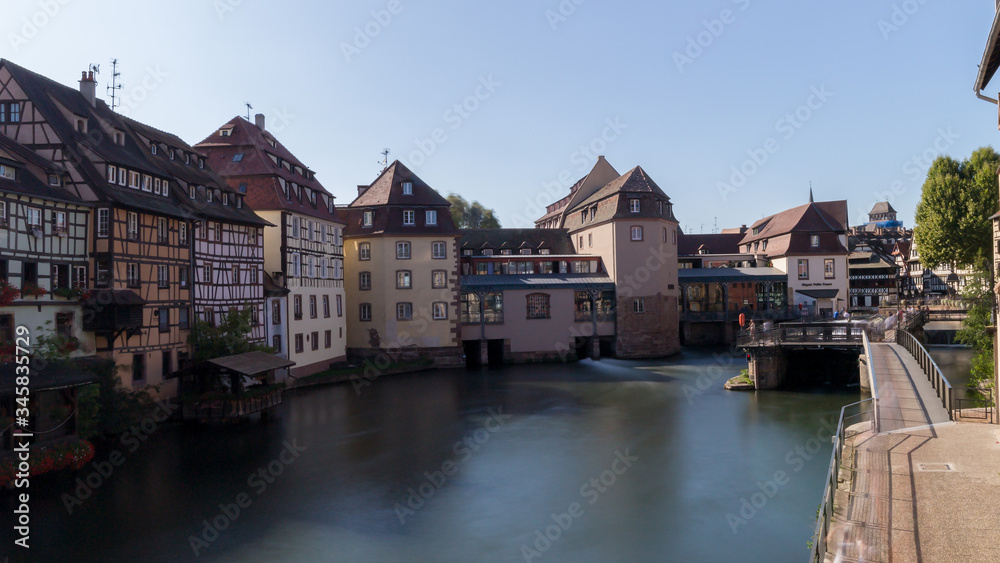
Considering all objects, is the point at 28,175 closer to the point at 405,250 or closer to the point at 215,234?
the point at 215,234

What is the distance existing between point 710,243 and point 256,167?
2072 inches

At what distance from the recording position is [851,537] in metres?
9.65

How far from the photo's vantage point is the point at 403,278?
138 feet

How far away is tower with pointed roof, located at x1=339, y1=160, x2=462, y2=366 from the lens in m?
41.8

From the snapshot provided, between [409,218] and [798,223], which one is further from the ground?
[798,223]

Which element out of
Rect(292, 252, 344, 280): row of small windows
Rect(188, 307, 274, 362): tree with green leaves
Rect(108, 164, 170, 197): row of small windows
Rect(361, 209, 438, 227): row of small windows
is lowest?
Rect(188, 307, 274, 362): tree with green leaves

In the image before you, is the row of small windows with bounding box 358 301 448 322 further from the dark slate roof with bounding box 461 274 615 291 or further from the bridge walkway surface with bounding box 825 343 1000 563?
the bridge walkway surface with bounding box 825 343 1000 563

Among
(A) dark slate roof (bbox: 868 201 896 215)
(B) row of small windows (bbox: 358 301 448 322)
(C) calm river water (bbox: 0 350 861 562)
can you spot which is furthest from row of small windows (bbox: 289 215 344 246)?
(A) dark slate roof (bbox: 868 201 896 215)

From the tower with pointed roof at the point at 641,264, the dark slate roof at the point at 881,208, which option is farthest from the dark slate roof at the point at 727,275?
the dark slate roof at the point at 881,208

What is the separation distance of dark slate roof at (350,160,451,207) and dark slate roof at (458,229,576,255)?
8.96 m

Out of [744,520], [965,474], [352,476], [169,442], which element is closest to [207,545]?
[352,476]

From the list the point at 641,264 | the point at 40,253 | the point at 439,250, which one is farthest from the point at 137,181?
the point at 641,264

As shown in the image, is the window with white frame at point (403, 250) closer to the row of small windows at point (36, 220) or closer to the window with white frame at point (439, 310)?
the window with white frame at point (439, 310)

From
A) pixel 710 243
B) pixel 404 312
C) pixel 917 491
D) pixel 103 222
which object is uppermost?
pixel 710 243
